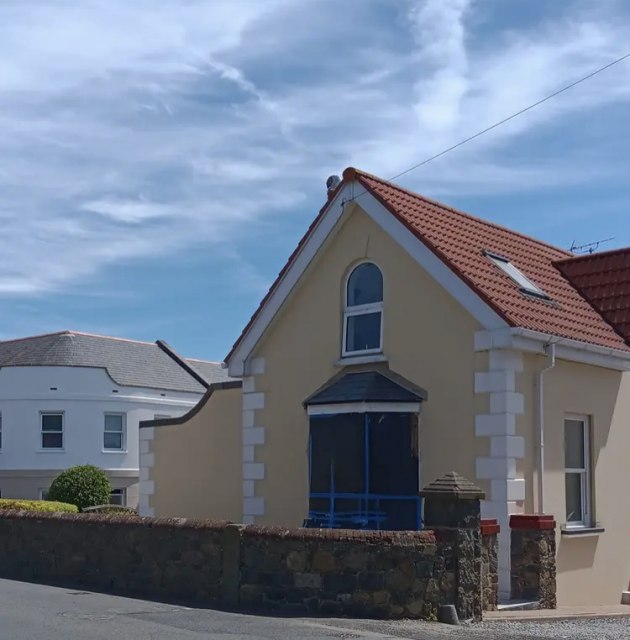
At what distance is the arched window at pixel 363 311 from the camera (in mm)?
16078

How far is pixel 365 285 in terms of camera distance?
1636 centimetres

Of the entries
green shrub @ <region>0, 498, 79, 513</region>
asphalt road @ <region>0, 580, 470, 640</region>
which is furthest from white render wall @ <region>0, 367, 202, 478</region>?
asphalt road @ <region>0, 580, 470, 640</region>

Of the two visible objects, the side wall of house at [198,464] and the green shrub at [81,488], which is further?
the green shrub at [81,488]

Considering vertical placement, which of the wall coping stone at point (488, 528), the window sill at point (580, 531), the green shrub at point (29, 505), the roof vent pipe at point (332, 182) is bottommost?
the green shrub at point (29, 505)

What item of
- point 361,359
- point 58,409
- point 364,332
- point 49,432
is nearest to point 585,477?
point 361,359

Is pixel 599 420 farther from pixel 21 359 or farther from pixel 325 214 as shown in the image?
pixel 21 359

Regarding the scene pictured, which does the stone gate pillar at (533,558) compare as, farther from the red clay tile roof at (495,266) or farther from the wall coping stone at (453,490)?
the red clay tile roof at (495,266)

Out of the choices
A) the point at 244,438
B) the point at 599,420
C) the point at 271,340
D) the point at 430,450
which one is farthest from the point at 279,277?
the point at 599,420

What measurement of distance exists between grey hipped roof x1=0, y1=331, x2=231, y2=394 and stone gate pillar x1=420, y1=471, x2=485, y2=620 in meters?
→ 29.3

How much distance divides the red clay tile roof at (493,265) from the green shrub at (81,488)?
16.7 m

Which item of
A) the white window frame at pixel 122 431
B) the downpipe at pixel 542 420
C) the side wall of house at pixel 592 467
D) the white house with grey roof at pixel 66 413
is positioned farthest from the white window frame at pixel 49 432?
the downpipe at pixel 542 420

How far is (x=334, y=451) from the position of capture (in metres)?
15.5

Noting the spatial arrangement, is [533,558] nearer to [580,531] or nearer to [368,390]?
[580,531]

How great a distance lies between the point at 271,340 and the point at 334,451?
2685 millimetres
